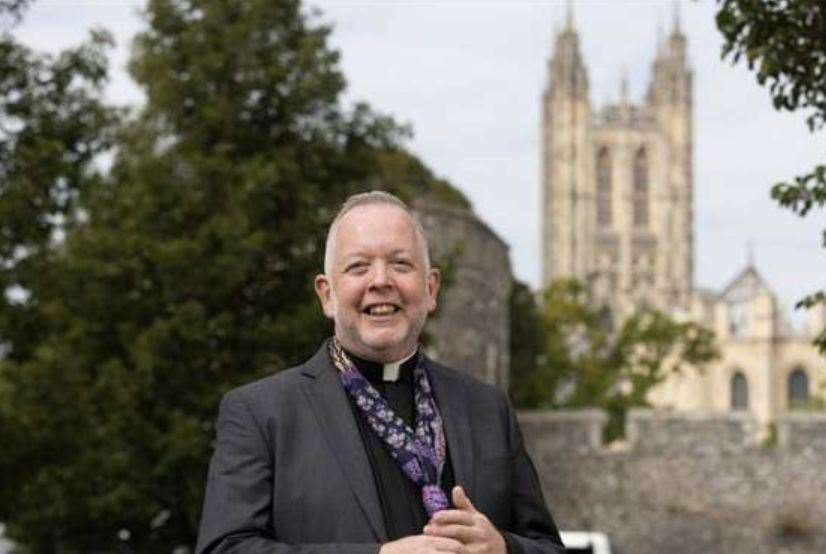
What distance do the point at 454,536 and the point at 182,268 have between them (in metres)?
18.3

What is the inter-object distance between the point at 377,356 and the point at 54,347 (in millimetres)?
17870

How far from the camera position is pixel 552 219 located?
138250mm

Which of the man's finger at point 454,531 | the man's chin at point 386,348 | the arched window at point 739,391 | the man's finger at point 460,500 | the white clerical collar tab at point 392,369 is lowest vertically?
the man's finger at point 454,531

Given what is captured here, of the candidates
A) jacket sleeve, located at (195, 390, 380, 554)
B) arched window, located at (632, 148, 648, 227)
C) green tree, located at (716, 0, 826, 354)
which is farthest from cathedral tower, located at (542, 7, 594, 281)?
jacket sleeve, located at (195, 390, 380, 554)

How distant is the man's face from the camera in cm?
471

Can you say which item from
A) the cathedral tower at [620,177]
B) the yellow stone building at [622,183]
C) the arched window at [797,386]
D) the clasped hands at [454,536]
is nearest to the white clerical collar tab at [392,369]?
the clasped hands at [454,536]

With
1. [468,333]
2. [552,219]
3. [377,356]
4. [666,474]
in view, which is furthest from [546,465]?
[552,219]

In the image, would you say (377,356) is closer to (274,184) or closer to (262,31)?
(274,184)

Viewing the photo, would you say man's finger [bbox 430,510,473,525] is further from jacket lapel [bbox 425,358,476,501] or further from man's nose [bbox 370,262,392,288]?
man's nose [bbox 370,262,392,288]

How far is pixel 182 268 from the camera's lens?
22.7 meters

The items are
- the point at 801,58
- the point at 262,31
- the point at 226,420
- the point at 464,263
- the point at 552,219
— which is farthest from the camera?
the point at 552,219

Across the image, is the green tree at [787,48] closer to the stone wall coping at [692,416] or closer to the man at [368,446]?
the man at [368,446]

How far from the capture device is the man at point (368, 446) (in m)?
4.64

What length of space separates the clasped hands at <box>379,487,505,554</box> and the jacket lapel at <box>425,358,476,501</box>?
7.7 inches
